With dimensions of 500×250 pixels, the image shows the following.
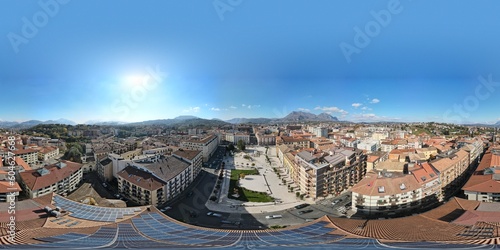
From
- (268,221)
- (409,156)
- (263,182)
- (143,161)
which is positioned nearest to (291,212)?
(268,221)

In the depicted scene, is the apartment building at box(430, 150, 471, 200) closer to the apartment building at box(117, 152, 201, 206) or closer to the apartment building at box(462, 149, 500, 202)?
the apartment building at box(462, 149, 500, 202)

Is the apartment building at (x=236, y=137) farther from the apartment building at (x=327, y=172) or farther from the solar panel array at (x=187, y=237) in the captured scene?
the solar panel array at (x=187, y=237)

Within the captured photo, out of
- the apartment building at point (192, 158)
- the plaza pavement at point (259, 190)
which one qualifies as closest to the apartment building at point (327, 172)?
the plaza pavement at point (259, 190)

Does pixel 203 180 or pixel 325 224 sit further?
pixel 203 180

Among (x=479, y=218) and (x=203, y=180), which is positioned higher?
(x=479, y=218)

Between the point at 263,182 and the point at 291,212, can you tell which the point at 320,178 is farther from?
the point at 263,182

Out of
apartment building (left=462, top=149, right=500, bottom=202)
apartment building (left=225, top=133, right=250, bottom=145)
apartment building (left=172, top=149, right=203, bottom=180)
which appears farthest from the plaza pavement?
apartment building (left=225, top=133, right=250, bottom=145)

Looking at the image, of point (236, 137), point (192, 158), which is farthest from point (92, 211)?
point (236, 137)

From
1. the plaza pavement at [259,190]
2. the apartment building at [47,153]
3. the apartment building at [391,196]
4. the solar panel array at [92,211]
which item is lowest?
the plaza pavement at [259,190]
